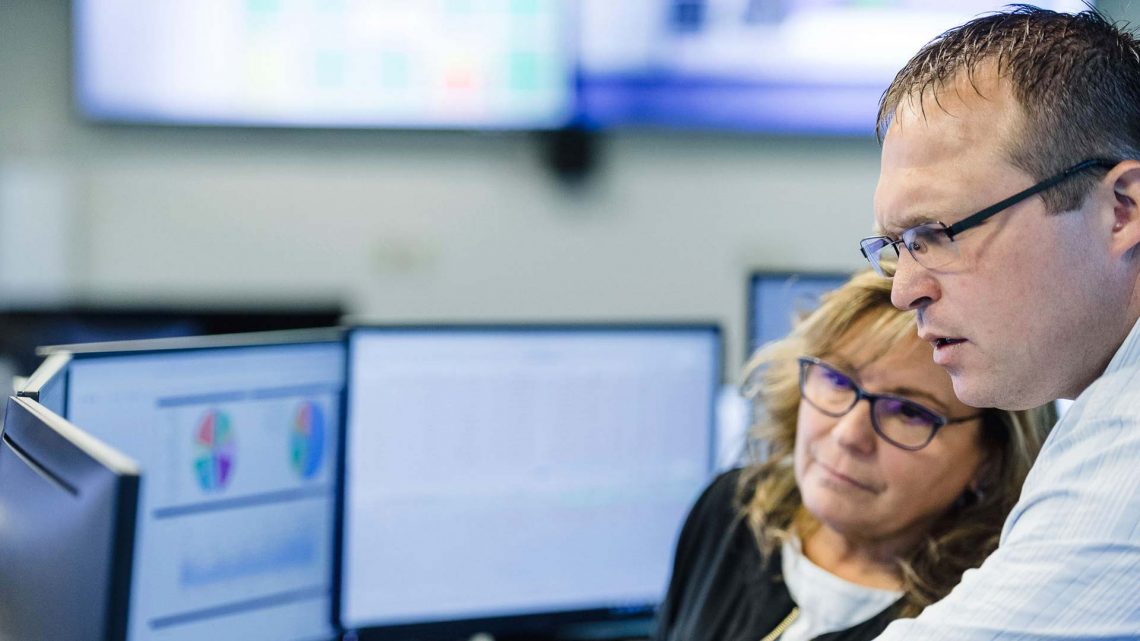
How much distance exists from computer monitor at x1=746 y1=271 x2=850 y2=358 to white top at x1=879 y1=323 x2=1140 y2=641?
37.8 inches

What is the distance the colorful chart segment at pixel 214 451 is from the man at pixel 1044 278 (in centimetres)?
79

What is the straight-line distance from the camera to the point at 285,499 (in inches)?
53.9

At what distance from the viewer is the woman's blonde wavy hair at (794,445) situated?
1164 mm

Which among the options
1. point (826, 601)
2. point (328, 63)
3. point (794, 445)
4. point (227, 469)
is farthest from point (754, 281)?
point (328, 63)

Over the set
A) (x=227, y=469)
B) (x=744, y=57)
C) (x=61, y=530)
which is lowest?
(x=227, y=469)

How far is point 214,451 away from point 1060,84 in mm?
968

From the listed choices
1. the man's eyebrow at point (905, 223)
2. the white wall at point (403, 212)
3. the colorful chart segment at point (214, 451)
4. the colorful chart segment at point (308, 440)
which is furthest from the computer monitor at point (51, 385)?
the white wall at point (403, 212)

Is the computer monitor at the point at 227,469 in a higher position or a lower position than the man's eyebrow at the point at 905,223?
lower

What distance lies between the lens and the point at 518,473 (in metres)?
1.54

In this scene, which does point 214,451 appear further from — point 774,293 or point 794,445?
point 774,293

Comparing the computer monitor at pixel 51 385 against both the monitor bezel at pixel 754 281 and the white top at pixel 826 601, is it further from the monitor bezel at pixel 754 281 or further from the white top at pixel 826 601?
the monitor bezel at pixel 754 281

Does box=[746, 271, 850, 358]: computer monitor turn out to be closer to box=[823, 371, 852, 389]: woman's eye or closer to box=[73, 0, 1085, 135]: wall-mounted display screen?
box=[823, 371, 852, 389]: woman's eye

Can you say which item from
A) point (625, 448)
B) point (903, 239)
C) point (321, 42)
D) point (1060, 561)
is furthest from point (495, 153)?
point (1060, 561)

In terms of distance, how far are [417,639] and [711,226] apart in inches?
56.2
